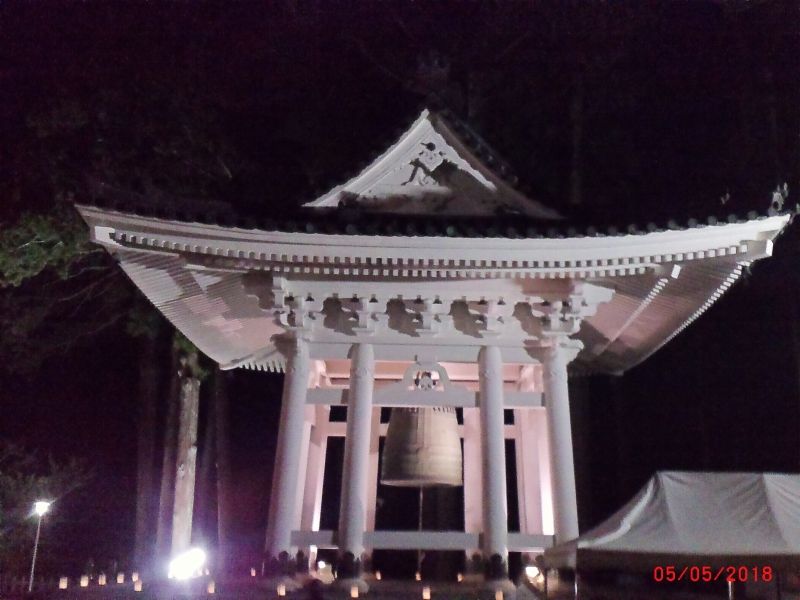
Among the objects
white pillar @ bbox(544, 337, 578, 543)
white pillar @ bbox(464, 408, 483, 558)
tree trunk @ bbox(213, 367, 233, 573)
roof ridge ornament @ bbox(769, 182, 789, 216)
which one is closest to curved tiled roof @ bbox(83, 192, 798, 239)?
roof ridge ornament @ bbox(769, 182, 789, 216)

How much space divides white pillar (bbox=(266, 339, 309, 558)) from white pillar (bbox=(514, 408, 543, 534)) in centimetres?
319

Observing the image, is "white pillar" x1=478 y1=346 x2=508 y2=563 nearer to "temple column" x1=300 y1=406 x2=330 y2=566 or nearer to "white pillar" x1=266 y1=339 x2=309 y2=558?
"white pillar" x1=266 y1=339 x2=309 y2=558

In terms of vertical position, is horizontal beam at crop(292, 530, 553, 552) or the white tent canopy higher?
A: the white tent canopy

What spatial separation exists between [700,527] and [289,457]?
4.37 metres

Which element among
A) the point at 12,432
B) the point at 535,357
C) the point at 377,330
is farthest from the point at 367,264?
the point at 12,432

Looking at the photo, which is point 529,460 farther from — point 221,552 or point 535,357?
point 221,552

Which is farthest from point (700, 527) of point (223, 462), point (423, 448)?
point (223, 462)

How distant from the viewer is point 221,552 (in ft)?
50.4

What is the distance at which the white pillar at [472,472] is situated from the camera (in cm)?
876

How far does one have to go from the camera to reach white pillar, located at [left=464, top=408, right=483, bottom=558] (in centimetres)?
876

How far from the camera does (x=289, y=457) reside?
7383 millimetres

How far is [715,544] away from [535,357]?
3.54 m

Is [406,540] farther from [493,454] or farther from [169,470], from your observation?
[169,470]

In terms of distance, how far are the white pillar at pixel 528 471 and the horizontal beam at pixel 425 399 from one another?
0.88m
